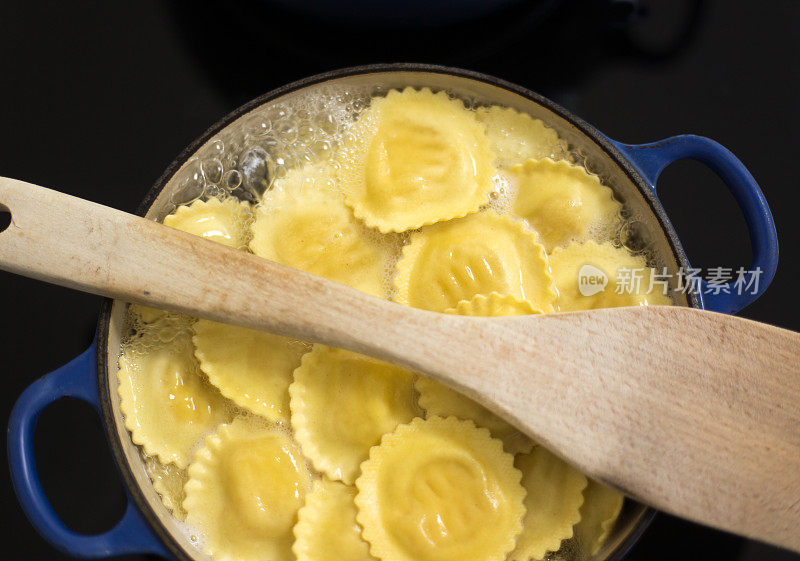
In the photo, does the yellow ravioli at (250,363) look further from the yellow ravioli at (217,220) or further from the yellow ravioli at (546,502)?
the yellow ravioli at (546,502)

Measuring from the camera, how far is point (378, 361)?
2.61ft

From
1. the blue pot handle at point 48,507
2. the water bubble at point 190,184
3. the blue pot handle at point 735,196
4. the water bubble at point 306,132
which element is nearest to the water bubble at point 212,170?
the water bubble at point 190,184

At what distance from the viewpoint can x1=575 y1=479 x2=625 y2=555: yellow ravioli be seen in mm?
764

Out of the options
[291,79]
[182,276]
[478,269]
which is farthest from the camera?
[291,79]

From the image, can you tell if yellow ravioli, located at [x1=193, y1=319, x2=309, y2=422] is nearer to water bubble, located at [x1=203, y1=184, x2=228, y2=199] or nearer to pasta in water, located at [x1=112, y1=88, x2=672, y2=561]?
pasta in water, located at [x1=112, y1=88, x2=672, y2=561]

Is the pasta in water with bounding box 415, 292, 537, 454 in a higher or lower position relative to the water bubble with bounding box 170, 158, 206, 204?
lower

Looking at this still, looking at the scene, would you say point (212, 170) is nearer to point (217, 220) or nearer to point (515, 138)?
point (217, 220)

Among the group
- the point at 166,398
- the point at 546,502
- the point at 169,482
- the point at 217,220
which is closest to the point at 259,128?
the point at 217,220

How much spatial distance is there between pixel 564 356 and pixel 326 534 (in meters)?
0.35

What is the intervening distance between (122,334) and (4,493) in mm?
356

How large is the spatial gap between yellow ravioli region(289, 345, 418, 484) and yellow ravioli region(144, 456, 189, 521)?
167 millimetres

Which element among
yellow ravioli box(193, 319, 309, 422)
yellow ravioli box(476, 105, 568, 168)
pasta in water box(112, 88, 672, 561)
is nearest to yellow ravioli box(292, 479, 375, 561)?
pasta in water box(112, 88, 672, 561)

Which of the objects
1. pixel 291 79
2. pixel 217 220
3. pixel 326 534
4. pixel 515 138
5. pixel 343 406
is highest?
pixel 291 79

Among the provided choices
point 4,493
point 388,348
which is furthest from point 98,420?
point 388,348
